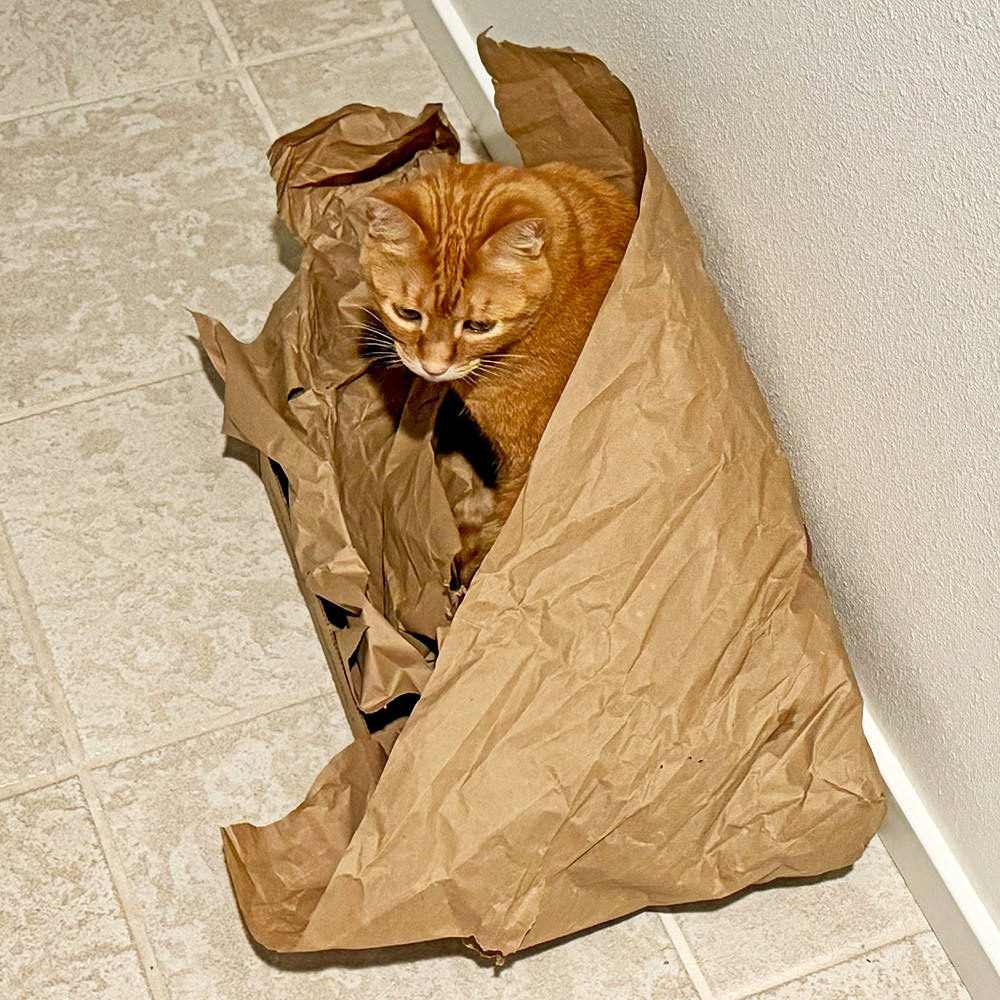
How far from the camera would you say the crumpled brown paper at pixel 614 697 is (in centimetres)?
116

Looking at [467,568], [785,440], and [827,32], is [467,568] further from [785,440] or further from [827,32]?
[827,32]

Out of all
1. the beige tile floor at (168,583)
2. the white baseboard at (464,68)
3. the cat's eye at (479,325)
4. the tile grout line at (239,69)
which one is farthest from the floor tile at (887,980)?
the tile grout line at (239,69)

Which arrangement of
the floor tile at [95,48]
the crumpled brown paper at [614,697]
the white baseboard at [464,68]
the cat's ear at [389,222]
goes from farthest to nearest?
the floor tile at [95,48], the white baseboard at [464,68], the cat's ear at [389,222], the crumpled brown paper at [614,697]

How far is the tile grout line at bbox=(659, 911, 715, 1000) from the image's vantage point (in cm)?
133

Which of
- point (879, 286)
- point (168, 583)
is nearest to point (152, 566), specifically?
point (168, 583)

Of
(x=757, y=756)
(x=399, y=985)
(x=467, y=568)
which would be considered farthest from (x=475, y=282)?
(x=399, y=985)

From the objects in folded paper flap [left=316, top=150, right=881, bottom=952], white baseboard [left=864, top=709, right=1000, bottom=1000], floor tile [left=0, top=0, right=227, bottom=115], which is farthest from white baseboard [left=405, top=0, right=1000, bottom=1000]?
floor tile [left=0, top=0, right=227, bottom=115]

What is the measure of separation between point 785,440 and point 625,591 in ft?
0.97

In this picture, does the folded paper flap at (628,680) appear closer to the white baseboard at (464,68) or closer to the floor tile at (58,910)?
the floor tile at (58,910)

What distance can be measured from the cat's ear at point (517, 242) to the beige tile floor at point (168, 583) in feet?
1.54

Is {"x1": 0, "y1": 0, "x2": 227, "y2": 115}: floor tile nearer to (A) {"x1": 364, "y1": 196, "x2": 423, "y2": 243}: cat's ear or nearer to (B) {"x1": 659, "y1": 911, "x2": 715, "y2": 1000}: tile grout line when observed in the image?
(A) {"x1": 364, "y1": 196, "x2": 423, "y2": 243}: cat's ear

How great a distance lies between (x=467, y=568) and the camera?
58.1 inches

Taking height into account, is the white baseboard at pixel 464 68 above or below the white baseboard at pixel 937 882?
above

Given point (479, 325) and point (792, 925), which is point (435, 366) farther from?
point (792, 925)
